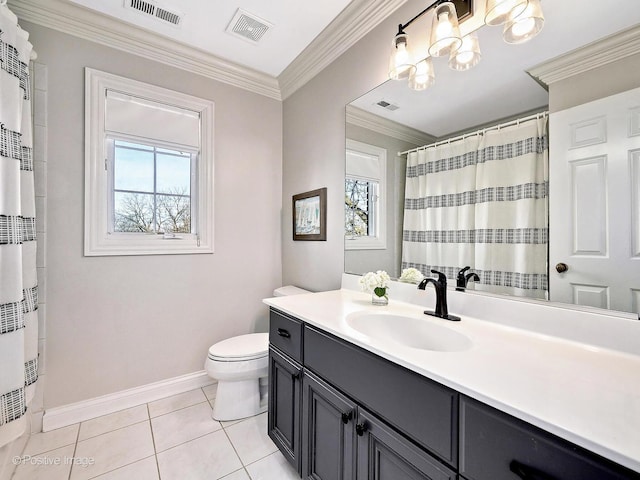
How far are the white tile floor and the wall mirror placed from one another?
116cm

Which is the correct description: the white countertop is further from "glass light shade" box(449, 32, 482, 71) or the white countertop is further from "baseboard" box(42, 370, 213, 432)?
"baseboard" box(42, 370, 213, 432)

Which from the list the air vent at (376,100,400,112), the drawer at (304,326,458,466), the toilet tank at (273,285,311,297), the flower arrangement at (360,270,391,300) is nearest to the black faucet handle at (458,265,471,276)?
the flower arrangement at (360,270,391,300)

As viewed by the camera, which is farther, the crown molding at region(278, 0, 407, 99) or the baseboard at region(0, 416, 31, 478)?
the crown molding at region(278, 0, 407, 99)

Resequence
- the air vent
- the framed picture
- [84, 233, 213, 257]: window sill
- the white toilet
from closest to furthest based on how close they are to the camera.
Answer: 1. the air vent
2. the white toilet
3. [84, 233, 213, 257]: window sill
4. the framed picture

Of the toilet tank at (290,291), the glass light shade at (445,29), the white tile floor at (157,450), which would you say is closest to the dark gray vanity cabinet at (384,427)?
the white tile floor at (157,450)

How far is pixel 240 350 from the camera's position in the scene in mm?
1843

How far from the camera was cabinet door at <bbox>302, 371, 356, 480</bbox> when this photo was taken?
104cm

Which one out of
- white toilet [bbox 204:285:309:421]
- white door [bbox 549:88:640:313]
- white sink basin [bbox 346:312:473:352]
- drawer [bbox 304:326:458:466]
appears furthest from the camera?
white toilet [bbox 204:285:309:421]

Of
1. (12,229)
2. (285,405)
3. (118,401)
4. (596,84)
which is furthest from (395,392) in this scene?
(118,401)

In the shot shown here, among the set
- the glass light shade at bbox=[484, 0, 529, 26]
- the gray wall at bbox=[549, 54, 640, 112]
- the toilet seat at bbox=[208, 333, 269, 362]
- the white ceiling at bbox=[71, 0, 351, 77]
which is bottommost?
the toilet seat at bbox=[208, 333, 269, 362]

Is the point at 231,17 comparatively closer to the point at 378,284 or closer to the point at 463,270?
the point at 378,284

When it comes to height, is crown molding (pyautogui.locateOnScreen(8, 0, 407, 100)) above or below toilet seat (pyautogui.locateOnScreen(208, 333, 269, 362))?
above

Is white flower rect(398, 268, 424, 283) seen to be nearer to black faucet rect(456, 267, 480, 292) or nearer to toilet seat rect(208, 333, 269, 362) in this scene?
black faucet rect(456, 267, 480, 292)

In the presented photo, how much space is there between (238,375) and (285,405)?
491 mm
